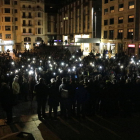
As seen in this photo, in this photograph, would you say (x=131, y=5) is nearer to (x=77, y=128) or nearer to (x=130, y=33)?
(x=130, y=33)

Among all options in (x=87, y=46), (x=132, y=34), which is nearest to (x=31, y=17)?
(x=87, y=46)

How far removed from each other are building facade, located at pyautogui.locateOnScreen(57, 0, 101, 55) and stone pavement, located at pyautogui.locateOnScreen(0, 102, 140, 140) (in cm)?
3446

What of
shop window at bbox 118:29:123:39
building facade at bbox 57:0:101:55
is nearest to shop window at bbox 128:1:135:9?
shop window at bbox 118:29:123:39

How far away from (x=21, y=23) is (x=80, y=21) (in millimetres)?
18692

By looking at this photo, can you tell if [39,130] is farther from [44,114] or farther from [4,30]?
[4,30]

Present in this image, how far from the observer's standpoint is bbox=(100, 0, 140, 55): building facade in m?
36.5

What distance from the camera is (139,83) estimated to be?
30.6ft

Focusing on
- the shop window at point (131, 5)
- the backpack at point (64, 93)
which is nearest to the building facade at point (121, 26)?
the shop window at point (131, 5)

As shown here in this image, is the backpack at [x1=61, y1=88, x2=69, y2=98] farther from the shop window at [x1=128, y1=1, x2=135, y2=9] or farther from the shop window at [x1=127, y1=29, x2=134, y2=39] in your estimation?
the shop window at [x1=128, y1=1, x2=135, y2=9]

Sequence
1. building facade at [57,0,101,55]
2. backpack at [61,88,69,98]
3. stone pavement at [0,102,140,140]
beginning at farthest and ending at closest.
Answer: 1. building facade at [57,0,101,55]
2. backpack at [61,88,69,98]
3. stone pavement at [0,102,140,140]

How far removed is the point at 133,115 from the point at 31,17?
59779 millimetres

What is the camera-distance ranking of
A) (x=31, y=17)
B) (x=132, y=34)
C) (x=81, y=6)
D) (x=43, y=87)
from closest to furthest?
(x=43, y=87) < (x=132, y=34) < (x=81, y=6) < (x=31, y=17)

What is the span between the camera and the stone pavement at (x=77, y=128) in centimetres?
697

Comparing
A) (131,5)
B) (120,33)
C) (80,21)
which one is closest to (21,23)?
(80,21)
